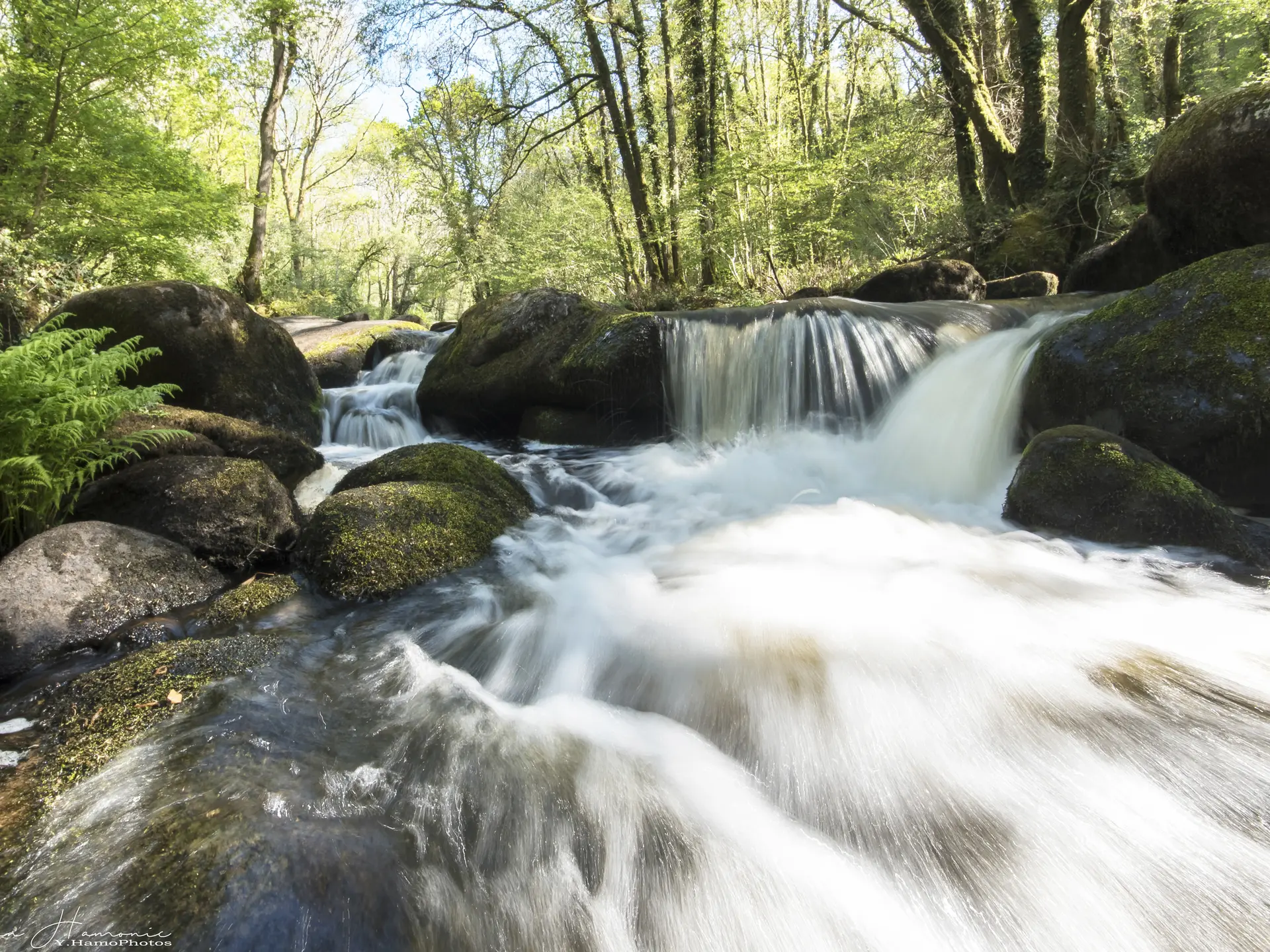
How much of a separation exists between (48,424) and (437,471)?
7.12 ft

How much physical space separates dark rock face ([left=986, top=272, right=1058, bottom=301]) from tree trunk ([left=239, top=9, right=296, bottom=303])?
1665 centimetres

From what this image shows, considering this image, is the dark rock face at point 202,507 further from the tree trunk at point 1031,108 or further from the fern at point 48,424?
the tree trunk at point 1031,108

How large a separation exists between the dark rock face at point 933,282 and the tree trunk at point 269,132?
1518cm

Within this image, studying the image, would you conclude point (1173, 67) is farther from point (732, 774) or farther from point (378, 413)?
point (732, 774)

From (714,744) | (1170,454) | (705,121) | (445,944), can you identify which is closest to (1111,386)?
(1170,454)

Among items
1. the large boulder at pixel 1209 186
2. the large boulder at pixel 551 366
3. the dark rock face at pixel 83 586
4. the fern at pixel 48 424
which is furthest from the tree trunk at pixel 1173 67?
the dark rock face at pixel 83 586

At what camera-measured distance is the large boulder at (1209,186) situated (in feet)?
17.2

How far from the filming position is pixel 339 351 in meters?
12.1

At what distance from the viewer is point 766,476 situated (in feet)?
20.8

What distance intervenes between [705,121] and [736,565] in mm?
12428

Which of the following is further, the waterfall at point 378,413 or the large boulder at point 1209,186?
the waterfall at point 378,413

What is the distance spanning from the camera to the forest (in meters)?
9.93

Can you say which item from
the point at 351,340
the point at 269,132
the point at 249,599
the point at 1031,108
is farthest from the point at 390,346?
the point at 1031,108

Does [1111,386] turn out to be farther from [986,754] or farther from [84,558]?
[84,558]
